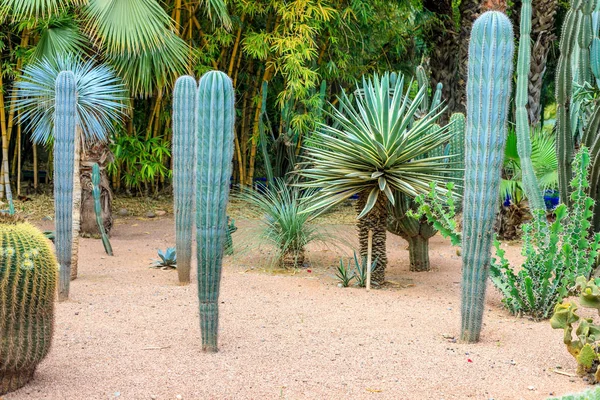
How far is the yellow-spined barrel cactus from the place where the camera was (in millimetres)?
3250

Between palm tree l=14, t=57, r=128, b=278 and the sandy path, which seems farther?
palm tree l=14, t=57, r=128, b=278

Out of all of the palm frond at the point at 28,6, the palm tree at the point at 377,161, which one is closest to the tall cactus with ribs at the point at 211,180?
the palm tree at the point at 377,161

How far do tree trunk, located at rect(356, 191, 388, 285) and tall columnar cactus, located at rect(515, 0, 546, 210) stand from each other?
3.69 feet

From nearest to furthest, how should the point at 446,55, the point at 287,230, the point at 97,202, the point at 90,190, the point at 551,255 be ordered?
the point at 551,255
the point at 287,230
the point at 97,202
the point at 90,190
the point at 446,55

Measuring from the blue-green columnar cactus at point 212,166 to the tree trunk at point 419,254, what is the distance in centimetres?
304

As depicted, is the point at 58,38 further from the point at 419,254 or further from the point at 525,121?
the point at 525,121

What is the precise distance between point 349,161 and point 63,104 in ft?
7.06

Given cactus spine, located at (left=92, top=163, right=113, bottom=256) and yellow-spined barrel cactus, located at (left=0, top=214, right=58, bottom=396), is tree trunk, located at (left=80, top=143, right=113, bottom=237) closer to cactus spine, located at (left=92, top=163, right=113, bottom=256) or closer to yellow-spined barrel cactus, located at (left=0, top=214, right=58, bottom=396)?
cactus spine, located at (left=92, top=163, right=113, bottom=256)

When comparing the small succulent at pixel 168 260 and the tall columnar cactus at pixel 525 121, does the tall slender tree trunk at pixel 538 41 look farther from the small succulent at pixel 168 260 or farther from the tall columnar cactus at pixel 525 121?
the small succulent at pixel 168 260

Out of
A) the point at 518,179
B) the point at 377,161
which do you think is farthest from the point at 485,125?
the point at 518,179

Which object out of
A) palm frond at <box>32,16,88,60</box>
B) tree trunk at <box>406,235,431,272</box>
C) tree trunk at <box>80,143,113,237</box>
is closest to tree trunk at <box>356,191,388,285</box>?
tree trunk at <box>406,235,431,272</box>

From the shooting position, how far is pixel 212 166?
3.87m

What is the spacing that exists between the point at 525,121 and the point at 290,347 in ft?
9.44

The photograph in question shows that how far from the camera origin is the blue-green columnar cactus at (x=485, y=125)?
4.14 m
